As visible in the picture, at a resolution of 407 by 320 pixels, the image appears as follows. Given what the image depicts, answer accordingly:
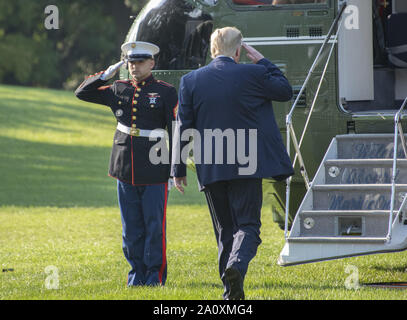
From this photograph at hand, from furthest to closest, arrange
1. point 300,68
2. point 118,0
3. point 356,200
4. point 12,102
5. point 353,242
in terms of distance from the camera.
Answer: point 118,0 → point 12,102 → point 300,68 → point 356,200 → point 353,242

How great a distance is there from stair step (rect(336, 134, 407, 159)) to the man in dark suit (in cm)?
146

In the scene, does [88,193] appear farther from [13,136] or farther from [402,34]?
[402,34]

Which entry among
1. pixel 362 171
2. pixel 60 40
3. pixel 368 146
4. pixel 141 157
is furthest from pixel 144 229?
pixel 60 40

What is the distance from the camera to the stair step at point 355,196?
6.11 metres

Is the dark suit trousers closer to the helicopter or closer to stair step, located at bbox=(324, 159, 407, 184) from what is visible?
the helicopter

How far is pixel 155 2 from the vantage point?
298 inches

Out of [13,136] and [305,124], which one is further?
[13,136]

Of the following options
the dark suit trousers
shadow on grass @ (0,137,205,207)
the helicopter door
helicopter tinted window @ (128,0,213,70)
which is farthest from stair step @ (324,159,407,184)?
shadow on grass @ (0,137,205,207)

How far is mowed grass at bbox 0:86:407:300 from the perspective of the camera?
637 centimetres

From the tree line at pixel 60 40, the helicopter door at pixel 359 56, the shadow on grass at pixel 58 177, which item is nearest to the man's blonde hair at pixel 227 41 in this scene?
the helicopter door at pixel 359 56

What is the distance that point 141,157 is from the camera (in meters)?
6.32

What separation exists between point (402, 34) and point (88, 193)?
1038 centimetres
